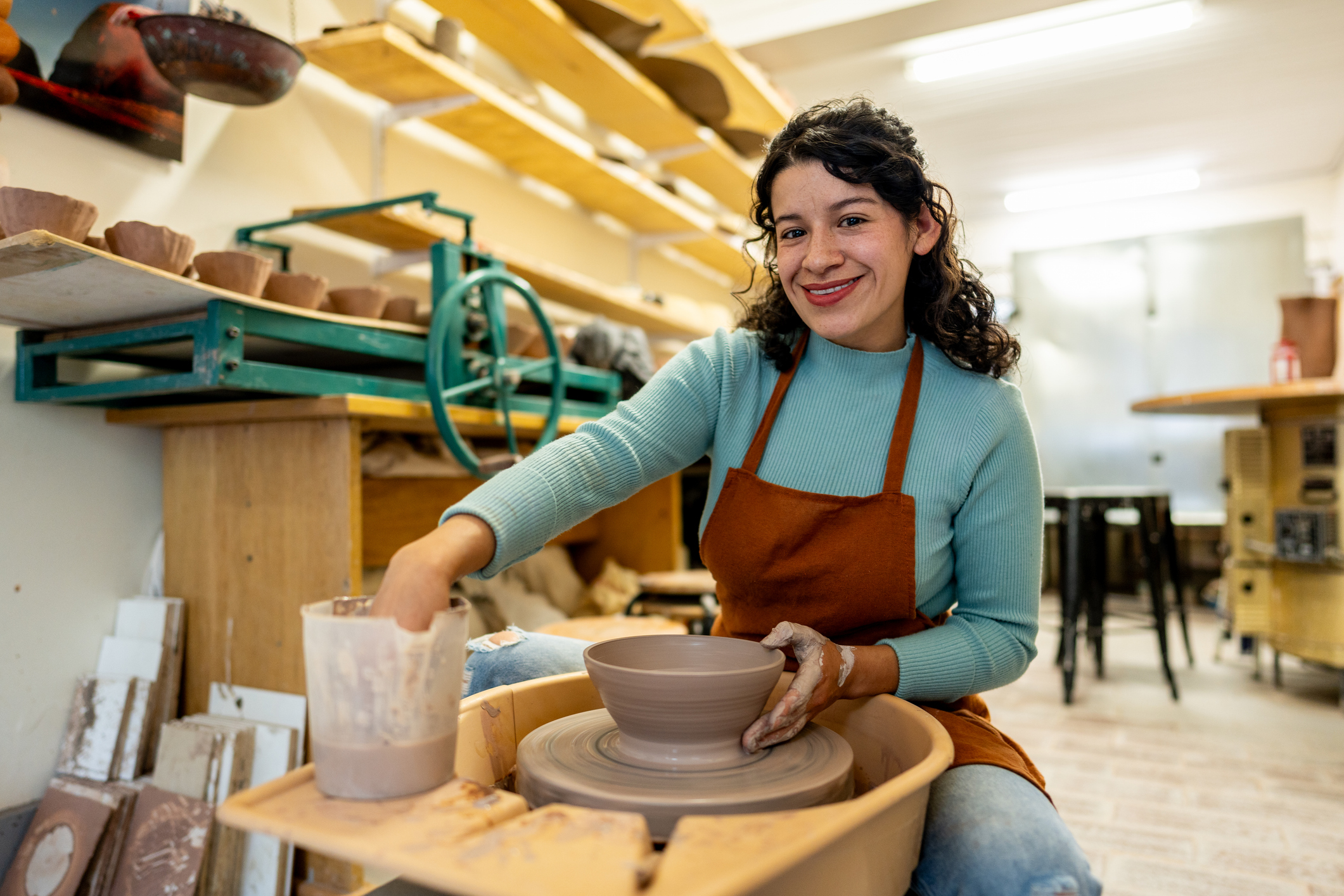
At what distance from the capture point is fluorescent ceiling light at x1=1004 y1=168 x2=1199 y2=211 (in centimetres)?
677

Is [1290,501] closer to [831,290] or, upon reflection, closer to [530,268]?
[530,268]

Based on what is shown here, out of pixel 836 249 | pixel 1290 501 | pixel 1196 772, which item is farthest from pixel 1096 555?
pixel 836 249

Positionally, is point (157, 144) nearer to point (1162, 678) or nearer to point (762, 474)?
point (762, 474)

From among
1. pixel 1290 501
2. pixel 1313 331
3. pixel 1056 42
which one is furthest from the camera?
pixel 1056 42

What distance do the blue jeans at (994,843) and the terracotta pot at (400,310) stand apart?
5.54ft

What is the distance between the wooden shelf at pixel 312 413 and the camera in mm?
1787

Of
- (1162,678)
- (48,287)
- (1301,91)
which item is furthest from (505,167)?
(1301,91)

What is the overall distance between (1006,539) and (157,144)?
2113 mm

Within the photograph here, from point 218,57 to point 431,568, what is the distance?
1.46 m

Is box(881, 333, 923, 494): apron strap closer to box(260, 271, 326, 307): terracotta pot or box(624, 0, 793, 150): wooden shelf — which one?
box(260, 271, 326, 307): terracotta pot

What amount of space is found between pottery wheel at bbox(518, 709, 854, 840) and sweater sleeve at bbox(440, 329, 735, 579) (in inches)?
8.5

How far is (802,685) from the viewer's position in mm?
975

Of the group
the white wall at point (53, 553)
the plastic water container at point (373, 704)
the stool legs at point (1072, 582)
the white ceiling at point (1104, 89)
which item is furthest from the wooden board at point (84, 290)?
the white ceiling at point (1104, 89)

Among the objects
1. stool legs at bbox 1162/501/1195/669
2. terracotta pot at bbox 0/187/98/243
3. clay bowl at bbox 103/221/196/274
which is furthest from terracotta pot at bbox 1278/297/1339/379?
terracotta pot at bbox 0/187/98/243
